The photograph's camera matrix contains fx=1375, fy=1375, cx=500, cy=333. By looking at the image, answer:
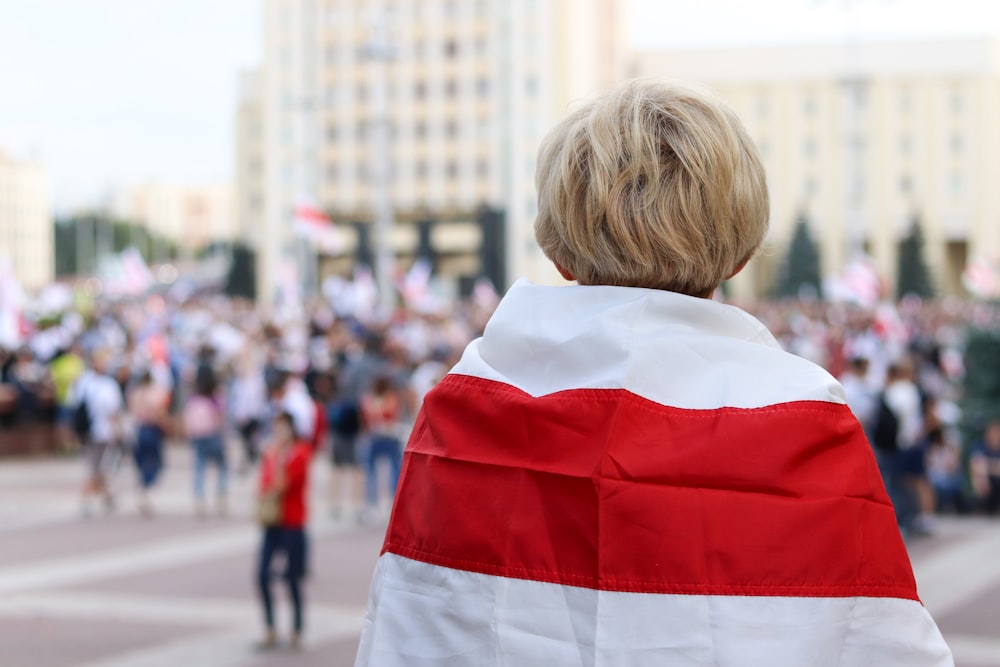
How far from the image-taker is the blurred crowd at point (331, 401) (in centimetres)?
1330

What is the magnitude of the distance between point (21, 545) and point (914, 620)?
39.4 ft

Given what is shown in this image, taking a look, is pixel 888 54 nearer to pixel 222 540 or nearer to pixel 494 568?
pixel 222 540

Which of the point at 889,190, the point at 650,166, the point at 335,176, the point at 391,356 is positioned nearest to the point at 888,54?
the point at 889,190

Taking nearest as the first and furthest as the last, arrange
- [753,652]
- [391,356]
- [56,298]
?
[753,652], [391,356], [56,298]

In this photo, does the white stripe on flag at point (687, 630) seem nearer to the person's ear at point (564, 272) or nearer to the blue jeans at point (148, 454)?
the person's ear at point (564, 272)

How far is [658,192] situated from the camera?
178cm

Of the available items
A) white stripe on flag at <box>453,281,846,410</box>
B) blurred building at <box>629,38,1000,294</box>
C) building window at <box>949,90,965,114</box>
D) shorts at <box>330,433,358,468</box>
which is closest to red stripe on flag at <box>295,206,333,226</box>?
shorts at <box>330,433,358,468</box>

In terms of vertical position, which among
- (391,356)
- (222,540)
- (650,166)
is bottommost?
(222,540)

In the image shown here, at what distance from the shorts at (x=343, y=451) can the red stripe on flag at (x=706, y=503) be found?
12.8 m

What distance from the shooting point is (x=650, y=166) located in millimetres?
1778

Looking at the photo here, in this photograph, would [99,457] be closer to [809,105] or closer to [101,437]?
[101,437]

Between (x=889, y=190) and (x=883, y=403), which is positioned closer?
(x=883, y=403)

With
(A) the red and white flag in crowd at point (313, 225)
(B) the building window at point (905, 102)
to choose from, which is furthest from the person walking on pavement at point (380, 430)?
(B) the building window at point (905, 102)

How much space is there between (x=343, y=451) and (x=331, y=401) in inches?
32.4
